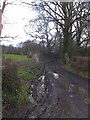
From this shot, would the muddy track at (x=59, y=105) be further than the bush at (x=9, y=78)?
No

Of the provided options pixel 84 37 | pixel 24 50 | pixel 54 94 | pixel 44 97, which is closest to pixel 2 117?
pixel 44 97

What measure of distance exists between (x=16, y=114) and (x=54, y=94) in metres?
4.53

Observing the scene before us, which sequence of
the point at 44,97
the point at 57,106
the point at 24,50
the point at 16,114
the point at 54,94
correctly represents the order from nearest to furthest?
1. the point at 16,114
2. the point at 57,106
3. the point at 44,97
4. the point at 54,94
5. the point at 24,50

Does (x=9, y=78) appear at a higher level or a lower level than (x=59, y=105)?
higher

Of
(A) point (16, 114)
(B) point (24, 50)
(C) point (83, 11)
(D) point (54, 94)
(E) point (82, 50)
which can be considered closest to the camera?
(A) point (16, 114)

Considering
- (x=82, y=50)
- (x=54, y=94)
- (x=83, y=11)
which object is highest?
(x=83, y=11)

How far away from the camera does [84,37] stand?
139 feet

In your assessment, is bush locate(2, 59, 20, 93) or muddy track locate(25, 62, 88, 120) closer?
muddy track locate(25, 62, 88, 120)

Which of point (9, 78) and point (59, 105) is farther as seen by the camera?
point (59, 105)

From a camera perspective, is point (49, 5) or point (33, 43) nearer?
point (49, 5)

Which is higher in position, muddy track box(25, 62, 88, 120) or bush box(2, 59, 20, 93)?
bush box(2, 59, 20, 93)

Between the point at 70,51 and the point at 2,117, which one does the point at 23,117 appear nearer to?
the point at 2,117

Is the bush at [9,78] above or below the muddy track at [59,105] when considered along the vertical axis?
above

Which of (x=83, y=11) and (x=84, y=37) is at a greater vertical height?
A: (x=83, y=11)
